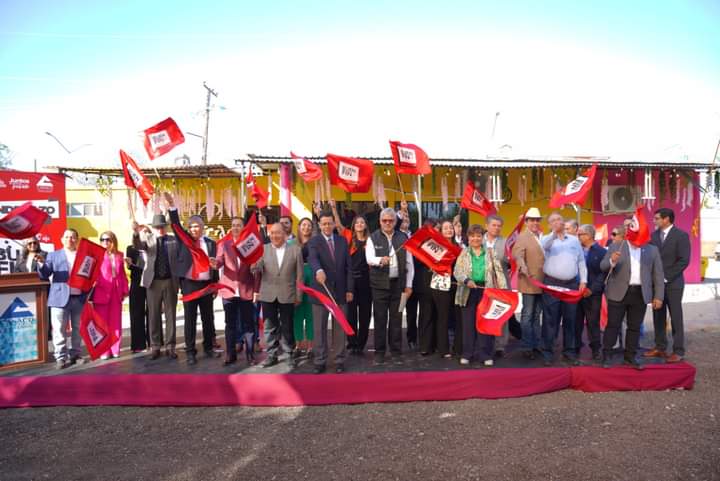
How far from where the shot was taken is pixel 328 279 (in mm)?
5086

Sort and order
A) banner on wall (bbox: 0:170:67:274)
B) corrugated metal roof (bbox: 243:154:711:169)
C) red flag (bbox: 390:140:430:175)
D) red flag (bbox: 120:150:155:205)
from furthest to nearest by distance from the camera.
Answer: banner on wall (bbox: 0:170:67:274)
corrugated metal roof (bbox: 243:154:711:169)
red flag (bbox: 390:140:430:175)
red flag (bbox: 120:150:155:205)

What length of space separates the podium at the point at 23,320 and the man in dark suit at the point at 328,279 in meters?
3.27

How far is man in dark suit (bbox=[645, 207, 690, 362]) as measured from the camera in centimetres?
539

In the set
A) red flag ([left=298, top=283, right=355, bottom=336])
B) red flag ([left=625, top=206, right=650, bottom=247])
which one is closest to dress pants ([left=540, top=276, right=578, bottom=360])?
red flag ([left=625, top=206, right=650, bottom=247])

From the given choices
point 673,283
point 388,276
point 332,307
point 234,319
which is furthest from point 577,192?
point 234,319

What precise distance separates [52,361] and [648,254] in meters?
6.95

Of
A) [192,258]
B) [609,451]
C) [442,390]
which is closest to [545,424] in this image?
[609,451]

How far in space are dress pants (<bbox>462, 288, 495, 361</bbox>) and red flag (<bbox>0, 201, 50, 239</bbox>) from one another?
16.9 feet

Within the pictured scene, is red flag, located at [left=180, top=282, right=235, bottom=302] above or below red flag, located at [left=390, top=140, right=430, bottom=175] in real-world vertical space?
below

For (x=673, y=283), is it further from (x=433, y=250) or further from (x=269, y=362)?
(x=269, y=362)

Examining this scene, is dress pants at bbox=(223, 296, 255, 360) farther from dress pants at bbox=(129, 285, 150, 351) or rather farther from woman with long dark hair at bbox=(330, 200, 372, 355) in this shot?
dress pants at bbox=(129, 285, 150, 351)

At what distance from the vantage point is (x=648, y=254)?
16.1 ft

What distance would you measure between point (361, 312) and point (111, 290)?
124 inches

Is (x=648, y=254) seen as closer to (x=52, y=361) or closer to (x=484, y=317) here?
(x=484, y=317)
